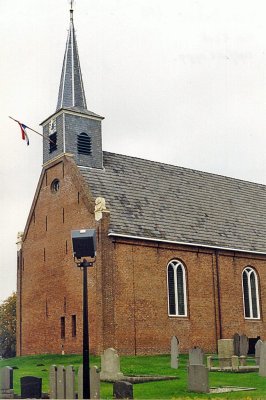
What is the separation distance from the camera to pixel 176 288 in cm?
3300

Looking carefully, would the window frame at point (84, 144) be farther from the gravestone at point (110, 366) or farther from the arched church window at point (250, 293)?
the gravestone at point (110, 366)

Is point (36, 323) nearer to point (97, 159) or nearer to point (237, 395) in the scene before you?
point (97, 159)

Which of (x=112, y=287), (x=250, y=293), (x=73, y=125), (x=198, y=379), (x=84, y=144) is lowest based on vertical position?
(x=198, y=379)

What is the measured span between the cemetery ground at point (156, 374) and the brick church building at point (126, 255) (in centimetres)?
139

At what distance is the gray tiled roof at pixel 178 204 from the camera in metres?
32.9

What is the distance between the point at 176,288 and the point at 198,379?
15.2 m

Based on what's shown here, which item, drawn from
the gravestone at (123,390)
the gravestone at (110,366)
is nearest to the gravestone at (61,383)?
the gravestone at (123,390)

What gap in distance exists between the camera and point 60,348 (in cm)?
3222

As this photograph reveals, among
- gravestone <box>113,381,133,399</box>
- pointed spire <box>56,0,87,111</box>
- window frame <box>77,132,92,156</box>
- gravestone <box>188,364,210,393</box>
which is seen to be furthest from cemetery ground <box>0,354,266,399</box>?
pointed spire <box>56,0,87,111</box>

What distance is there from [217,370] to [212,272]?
37.3 ft

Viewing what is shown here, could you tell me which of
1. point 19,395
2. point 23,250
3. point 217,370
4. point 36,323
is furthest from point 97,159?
point 19,395

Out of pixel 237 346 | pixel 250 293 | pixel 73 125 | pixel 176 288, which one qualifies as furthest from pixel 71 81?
pixel 237 346

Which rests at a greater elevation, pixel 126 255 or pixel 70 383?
pixel 126 255

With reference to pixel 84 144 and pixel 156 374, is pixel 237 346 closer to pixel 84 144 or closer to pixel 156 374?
pixel 156 374
